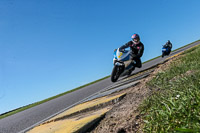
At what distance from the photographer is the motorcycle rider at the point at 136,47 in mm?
7176

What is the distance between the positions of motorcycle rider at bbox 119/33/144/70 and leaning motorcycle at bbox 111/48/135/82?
0.54 ft

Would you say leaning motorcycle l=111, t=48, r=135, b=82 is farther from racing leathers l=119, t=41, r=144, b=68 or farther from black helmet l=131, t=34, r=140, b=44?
black helmet l=131, t=34, r=140, b=44

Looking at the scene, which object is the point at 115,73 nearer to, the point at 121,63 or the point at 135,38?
the point at 121,63

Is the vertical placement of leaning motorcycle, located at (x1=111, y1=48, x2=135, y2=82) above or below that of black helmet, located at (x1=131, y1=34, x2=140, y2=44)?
below

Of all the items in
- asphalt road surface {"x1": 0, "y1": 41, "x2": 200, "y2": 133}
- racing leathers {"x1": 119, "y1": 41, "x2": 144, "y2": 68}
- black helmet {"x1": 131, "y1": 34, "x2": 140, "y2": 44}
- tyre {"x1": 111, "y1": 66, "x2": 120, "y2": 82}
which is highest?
black helmet {"x1": 131, "y1": 34, "x2": 140, "y2": 44}

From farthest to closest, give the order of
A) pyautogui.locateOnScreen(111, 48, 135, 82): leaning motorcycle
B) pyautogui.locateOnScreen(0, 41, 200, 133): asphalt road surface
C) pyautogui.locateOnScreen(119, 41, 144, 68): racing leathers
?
pyautogui.locateOnScreen(119, 41, 144, 68): racing leathers → pyautogui.locateOnScreen(111, 48, 135, 82): leaning motorcycle → pyautogui.locateOnScreen(0, 41, 200, 133): asphalt road surface

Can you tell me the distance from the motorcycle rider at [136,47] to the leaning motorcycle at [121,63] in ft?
0.54

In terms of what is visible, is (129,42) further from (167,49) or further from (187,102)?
(167,49)

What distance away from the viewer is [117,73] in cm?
712

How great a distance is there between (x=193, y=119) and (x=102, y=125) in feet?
3.16

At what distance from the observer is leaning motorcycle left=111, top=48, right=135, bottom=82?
22.6 ft

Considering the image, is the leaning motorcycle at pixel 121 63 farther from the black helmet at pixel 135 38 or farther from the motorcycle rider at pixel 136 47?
the black helmet at pixel 135 38

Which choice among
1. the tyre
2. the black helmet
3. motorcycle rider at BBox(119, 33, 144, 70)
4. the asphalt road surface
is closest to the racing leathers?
motorcycle rider at BBox(119, 33, 144, 70)

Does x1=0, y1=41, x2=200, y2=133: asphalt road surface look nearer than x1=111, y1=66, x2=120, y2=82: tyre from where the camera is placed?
Yes
